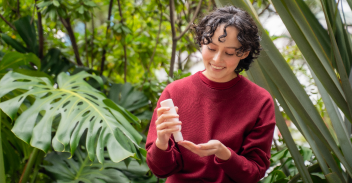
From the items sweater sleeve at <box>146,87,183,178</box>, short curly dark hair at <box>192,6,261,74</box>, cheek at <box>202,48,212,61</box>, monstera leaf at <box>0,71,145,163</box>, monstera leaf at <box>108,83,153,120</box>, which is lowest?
monstera leaf at <box>108,83,153,120</box>

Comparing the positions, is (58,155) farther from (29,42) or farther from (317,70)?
(317,70)

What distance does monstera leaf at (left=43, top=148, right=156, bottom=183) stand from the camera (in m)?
1.08

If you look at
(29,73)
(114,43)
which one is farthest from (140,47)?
(29,73)

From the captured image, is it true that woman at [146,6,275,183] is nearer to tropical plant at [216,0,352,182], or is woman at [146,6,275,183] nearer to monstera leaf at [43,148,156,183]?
tropical plant at [216,0,352,182]

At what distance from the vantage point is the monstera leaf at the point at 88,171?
3.54 feet

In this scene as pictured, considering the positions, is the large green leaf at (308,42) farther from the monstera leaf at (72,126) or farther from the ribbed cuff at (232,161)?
the monstera leaf at (72,126)

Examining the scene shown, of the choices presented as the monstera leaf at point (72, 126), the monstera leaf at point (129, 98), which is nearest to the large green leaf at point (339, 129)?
the monstera leaf at point (72, 126)

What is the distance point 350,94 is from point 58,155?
3.70 feet

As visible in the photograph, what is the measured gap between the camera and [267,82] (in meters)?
0.74

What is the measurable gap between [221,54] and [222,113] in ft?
0.48

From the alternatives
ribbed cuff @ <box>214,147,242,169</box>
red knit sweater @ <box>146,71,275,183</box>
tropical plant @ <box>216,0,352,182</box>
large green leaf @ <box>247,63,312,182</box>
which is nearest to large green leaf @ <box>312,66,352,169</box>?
tropical plant @ <box>216,0,352,182</box>

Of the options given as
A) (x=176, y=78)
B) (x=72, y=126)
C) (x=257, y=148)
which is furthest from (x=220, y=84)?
(x=176, y=78)

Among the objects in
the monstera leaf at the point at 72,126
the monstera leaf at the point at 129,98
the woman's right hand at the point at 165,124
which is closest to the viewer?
Result: the woman's right hand at the point at 165,124

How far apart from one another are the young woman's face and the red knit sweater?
6 cm
